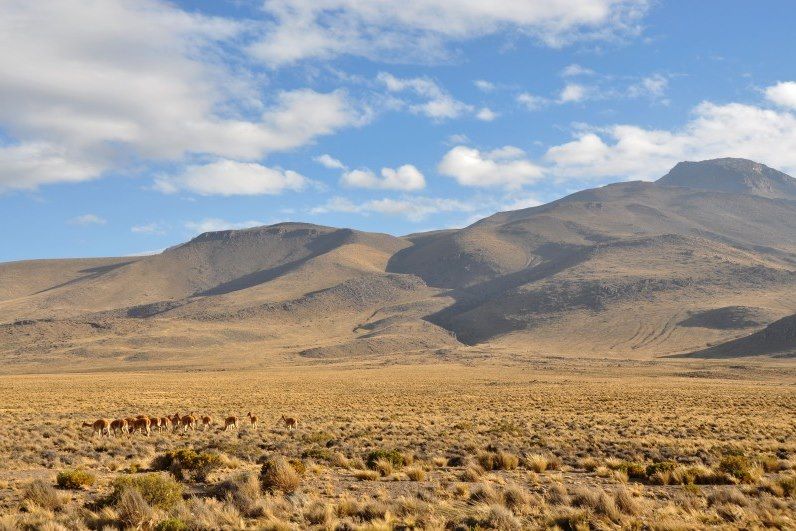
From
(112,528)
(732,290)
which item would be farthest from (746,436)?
A: (732,290)

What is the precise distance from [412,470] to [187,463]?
15.8 ft

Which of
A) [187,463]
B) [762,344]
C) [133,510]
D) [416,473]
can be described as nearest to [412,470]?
[416,473]

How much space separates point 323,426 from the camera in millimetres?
25188

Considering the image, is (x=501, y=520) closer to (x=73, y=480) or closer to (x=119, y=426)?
(x=73, y=480)

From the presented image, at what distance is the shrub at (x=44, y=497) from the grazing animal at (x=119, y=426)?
1024 centimetres

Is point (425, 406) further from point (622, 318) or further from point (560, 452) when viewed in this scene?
point (622, 318)

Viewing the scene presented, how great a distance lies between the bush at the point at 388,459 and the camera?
15523mm

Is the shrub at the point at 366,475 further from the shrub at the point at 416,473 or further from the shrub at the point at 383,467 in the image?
the shrub at the point at 416,473

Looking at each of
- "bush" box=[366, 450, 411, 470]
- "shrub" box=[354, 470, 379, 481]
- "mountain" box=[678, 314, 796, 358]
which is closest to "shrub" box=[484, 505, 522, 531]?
"shrub" box=[354, 470, 379, 481]

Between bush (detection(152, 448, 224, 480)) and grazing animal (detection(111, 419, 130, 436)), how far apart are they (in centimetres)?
695

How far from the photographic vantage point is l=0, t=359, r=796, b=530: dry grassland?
1002 cm

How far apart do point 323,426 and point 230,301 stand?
159m

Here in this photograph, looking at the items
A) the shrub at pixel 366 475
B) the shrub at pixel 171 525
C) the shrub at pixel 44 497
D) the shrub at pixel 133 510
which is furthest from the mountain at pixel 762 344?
the shrub at pixel 171 525

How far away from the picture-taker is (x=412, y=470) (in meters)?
14.4
